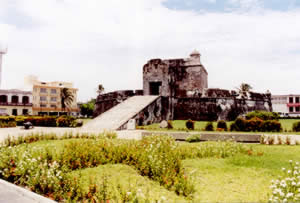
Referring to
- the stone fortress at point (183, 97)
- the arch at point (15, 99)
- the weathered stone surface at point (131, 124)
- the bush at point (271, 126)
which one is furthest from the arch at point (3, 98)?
the bush at point (271, 126)

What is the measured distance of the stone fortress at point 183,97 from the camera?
24.2 metres

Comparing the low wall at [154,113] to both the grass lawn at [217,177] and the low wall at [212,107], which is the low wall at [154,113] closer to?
the low wall at [212,107]

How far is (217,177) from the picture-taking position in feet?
20.6

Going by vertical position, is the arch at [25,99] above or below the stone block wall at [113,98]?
Result: above

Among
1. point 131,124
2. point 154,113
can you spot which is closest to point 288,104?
point 154,113

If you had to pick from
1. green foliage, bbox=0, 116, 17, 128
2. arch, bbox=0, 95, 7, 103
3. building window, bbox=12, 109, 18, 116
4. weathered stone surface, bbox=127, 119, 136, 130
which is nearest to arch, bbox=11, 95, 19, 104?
arch, bbox=0, 95, 7, 103

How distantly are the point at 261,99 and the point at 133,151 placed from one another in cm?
2168

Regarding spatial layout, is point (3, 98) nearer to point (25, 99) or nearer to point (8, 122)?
point (25, 99)

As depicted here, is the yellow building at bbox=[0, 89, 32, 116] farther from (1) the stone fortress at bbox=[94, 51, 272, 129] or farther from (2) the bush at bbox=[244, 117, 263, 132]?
(2) the bush at bbox=[244, 117, 263, 132]

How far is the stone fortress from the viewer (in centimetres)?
2416

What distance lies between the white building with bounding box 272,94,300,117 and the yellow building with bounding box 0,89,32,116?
60.3 metres

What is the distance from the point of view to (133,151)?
806cm

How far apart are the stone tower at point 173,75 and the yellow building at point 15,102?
39772 millimetres

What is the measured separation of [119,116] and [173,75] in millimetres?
9502
